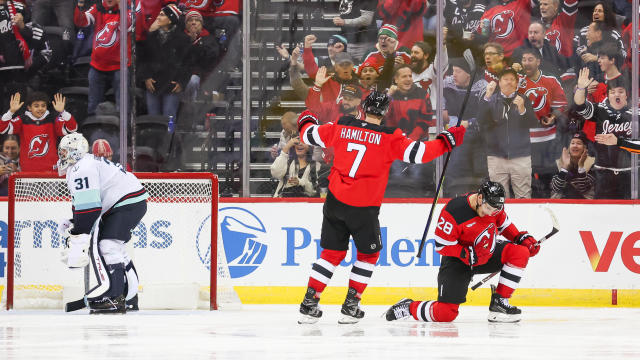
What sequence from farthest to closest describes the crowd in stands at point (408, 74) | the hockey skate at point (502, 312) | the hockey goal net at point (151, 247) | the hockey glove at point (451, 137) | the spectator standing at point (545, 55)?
the spectator standing at point (545, 55) < the crowd in stands at point (408, 74) < the hockey goal net at point (151, 247) < the hockey skate at point (502, 312) < the hockey glove at point (451, 137)

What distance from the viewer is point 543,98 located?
766 cm

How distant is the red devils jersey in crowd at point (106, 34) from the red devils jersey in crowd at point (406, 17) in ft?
6.33

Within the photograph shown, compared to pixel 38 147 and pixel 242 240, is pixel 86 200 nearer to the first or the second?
pixel 242 240

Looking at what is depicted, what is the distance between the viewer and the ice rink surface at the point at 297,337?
385cm

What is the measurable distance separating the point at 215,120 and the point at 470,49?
6.73 feet

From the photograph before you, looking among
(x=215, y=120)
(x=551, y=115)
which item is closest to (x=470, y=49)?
(x=551, y=115)

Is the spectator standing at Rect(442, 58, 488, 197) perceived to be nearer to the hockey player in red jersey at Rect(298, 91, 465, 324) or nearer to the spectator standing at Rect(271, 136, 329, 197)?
the spectator standing at Rect(271, 136, 329, 197)

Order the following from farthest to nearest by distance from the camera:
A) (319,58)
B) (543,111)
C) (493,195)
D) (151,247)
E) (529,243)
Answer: (319,58)
(543,111)
(151,247)
(529,243)
(493,195)

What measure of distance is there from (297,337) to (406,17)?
12.9 ft

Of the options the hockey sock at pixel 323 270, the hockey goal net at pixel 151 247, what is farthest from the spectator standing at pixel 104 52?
the hockey sock at pixel 323 270

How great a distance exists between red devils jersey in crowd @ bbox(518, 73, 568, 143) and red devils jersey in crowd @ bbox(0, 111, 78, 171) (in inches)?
138

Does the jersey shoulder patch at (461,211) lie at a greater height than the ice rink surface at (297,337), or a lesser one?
greater

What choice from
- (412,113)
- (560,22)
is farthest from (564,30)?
(412,113)

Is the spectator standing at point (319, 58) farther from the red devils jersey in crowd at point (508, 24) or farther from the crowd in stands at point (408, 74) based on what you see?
the red devils jersey in crowd at point (508, 24)
